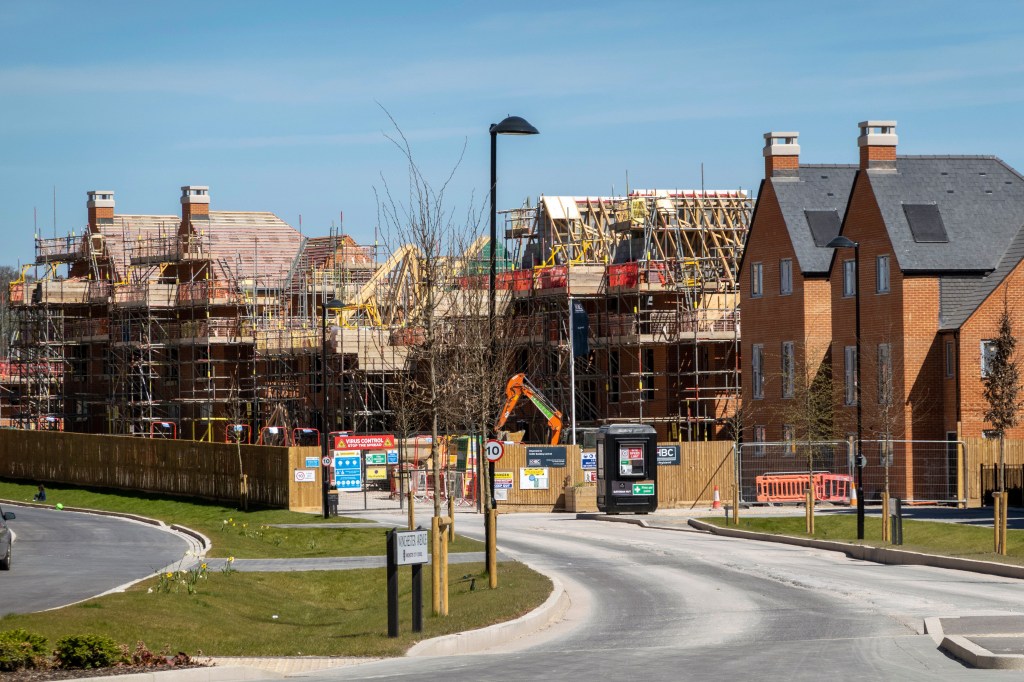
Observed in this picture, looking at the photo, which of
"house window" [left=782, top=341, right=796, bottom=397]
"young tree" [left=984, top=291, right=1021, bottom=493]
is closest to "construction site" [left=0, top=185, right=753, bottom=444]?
"house window" [left=782, top=341, right=796, bottom=397]

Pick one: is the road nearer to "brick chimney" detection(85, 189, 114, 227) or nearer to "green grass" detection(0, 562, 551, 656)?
"green grass" detection(0, 562, 551, 656)

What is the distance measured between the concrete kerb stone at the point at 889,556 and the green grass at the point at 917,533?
38cm

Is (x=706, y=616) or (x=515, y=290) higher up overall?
(x=515, y=290)

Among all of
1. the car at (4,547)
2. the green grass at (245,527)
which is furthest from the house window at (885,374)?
the car at (4,547)

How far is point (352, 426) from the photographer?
70.2 meters

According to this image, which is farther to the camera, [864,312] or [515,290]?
[515,290]

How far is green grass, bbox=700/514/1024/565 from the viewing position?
3166 centimetres

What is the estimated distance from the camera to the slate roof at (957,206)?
5300 centimetres

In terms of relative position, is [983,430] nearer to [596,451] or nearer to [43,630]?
[596,451]

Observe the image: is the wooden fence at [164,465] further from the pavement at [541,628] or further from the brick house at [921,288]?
the pavement at [541,628]

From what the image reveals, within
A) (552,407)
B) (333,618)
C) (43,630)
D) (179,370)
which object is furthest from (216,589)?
(179,370)

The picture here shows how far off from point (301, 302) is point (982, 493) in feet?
151

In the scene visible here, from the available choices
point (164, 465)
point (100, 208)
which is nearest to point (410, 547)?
point (164, 465)

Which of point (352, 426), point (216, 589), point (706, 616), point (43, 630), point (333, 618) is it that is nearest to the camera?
point (43, 630)
